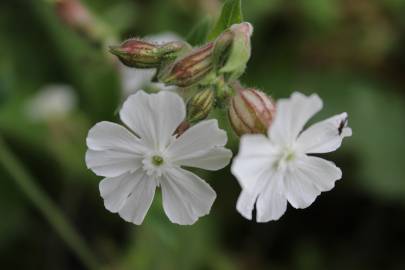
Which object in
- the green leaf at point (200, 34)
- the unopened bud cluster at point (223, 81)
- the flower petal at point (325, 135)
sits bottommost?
the flower petal at point (325, 135)

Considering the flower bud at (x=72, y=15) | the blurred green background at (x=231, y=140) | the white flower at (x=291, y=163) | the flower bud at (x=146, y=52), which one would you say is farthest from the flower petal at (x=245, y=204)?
the blurred green background at (x=231, y=140)

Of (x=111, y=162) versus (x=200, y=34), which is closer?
(x=111, y=162)

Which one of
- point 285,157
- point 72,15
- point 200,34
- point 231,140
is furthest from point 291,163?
point 231,140

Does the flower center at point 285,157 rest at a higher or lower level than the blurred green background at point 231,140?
lower

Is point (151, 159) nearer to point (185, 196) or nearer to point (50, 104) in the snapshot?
point (185, 196)

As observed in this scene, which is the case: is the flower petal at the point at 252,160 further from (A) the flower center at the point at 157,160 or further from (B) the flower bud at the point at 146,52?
(B) the flower bud at the point at 146,52

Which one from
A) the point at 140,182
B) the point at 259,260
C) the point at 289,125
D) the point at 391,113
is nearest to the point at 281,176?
the point at 289,125

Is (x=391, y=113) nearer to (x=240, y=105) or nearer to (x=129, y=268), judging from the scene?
(x=129, y=268)
